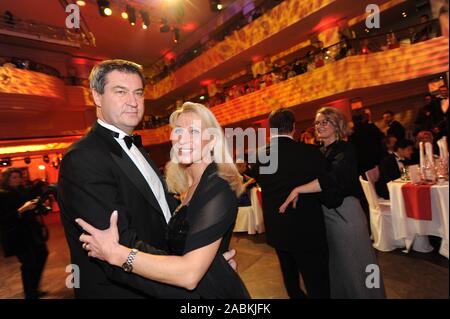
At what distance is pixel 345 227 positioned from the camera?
2.41 metres

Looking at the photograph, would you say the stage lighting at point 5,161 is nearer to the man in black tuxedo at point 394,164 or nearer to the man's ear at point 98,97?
the man's ear at point 98,97

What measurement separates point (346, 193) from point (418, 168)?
75.6 inches

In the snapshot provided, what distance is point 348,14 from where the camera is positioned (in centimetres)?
939

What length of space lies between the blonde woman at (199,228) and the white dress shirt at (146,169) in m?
0.20

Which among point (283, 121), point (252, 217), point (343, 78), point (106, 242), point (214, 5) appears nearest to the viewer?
point (106, 242)

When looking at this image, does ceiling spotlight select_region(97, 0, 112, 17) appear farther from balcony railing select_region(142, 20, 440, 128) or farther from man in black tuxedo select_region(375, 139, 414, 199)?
man in black tuxedo select_region(375, 139, 414, 199)

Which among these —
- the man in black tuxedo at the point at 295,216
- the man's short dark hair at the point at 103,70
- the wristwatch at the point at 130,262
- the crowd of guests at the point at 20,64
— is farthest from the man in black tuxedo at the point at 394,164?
the crowd of guests at the point at 20,64

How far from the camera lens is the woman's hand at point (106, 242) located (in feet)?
3.73

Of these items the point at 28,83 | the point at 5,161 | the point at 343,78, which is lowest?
the point at 5,161

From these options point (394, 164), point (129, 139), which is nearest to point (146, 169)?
point (129, 139)

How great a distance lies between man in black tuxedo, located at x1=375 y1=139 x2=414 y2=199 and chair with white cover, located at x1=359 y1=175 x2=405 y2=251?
171 mm

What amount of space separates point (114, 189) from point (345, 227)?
192 centimetres

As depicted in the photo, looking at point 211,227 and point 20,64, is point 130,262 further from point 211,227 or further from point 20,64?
point 20,64
